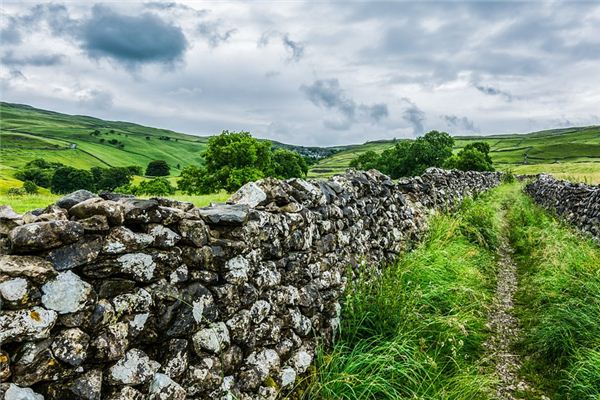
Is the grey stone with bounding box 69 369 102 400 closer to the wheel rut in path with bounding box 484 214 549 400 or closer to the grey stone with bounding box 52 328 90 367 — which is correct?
the grey stone with bounding box 52 328 90 367

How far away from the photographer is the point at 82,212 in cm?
320

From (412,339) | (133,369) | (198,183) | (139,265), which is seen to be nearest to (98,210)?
(139,265)

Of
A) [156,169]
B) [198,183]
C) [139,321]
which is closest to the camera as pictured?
[139,321]

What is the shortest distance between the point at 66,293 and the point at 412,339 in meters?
4.18

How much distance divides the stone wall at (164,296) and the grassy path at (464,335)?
0.49 meters

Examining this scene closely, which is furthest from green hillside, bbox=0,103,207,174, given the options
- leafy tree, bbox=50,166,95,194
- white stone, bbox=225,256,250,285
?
white stone, bbox=225,256,250,285

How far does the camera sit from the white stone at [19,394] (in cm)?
247

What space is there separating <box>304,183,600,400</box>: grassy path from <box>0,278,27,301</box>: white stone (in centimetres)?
301

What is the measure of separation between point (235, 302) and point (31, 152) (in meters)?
143

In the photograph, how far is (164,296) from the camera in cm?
346

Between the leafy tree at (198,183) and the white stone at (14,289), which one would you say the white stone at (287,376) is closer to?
the white stone at (14,289)

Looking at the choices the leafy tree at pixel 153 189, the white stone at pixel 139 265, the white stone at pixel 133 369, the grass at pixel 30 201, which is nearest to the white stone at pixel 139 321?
the white stone at pixel 133 369

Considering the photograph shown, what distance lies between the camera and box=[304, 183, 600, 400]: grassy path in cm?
471

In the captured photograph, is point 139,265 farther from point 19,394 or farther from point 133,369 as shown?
point 19,394
